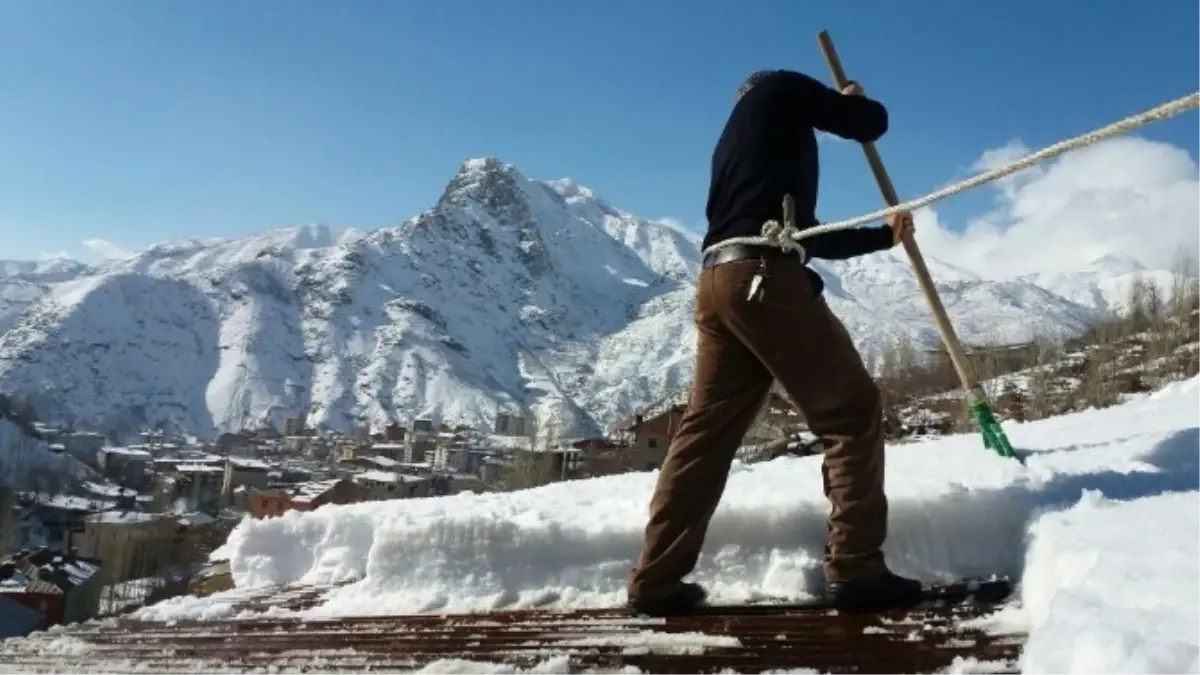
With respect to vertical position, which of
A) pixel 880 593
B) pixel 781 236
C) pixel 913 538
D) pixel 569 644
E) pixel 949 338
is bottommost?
pixel 569 644

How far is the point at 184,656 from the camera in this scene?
3.73 meters

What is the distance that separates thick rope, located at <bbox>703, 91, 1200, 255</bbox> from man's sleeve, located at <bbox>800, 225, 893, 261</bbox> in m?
0.05

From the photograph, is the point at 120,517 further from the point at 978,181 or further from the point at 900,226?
the point at 978,181

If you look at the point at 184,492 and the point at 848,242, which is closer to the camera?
the point at 848,242

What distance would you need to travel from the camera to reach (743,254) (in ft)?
11.0

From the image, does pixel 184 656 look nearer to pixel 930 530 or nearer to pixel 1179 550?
pixel 930 530

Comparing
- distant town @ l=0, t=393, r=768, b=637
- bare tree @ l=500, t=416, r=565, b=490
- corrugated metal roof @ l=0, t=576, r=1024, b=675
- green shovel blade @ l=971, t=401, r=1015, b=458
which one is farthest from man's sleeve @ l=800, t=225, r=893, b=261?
bare tree @ l=500, t=416, r=565, b=490

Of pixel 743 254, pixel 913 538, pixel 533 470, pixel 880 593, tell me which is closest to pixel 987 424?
pixel 913 538

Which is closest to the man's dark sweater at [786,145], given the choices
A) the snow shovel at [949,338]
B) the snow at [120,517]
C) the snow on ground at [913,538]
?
the snow on ground at [913,538]

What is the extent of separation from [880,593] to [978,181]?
136cm

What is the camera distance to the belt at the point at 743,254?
330 cm

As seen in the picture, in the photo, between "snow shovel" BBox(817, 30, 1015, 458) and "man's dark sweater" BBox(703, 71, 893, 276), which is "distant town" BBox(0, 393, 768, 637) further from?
"man's dark sweater" BBox(703, 71, 893, 276)

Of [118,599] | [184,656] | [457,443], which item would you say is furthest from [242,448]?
[184,656]

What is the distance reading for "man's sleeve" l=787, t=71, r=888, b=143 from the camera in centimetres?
344
